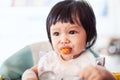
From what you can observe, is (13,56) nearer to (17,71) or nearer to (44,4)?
(17,71)

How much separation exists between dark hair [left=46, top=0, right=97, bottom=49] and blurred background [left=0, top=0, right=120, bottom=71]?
237 millimetres

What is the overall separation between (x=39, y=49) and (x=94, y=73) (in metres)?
0.22

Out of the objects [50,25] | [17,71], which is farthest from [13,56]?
[50,25]

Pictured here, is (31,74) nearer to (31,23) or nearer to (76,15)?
(76,15)

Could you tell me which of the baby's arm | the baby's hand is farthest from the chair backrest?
the baby's hand

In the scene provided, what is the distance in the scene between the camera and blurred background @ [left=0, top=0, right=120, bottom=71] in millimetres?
936

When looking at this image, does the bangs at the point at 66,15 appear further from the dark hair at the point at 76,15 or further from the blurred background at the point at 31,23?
the blurred background at the point at 31,23

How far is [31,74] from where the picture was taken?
2.26ft

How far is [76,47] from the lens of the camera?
2.17 ft

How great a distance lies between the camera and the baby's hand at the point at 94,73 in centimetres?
63

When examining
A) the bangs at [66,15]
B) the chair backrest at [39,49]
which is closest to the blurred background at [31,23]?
the chair backrest at [39,49]

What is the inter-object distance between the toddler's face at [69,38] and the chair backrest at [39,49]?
8 cm

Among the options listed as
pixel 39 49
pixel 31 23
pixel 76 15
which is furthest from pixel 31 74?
pixel 31 23

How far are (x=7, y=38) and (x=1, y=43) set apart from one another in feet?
0.12
